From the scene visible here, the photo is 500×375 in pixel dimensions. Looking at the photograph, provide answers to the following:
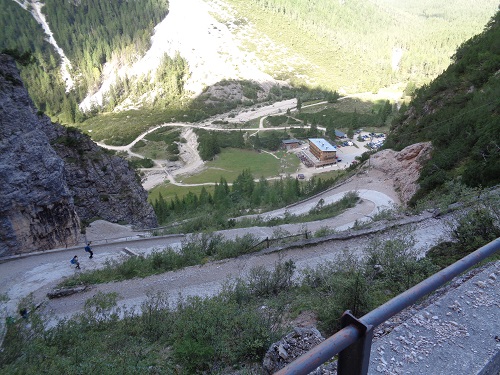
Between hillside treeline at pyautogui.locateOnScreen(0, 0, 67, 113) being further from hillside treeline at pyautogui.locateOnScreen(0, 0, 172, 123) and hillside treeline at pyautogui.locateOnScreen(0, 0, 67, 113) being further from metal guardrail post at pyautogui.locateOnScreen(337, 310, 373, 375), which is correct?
metal guardrail post at pyautogui.locateOnScreen(337, 310, 373, 375)

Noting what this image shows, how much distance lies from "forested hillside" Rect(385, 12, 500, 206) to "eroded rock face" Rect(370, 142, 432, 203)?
1.07 metres

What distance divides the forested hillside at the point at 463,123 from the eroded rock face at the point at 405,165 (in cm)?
107

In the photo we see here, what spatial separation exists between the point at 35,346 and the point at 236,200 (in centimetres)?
3573

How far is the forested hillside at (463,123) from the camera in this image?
50.1ft

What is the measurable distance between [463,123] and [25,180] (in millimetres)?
27358

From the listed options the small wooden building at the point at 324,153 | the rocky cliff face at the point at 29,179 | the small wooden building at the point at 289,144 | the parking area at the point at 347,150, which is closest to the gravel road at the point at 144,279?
the rocky cliff face at the point at 29,179

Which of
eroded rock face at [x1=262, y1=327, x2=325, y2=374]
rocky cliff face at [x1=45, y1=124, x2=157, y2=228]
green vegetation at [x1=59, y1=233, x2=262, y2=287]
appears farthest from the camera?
rocky cliff face at [x1=45, y1=124, x2=157, y2=228]

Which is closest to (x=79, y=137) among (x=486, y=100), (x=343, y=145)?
(x=486, y=100)

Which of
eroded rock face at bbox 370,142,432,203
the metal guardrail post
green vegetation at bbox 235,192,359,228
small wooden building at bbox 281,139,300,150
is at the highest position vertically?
the metal guardrail post

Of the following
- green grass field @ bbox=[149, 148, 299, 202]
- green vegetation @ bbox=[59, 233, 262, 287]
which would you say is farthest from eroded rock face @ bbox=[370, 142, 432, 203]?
green grass field @ bbox=[149, 148, 299, 202]

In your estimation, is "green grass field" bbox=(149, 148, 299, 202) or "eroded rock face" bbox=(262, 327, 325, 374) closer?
"eroded rock face" bbox=(262, 327, 325, 374)

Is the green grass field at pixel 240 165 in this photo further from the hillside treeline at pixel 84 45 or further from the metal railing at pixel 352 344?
the metal railing at pixel 352 344

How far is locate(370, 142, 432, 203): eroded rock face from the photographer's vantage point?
75.6 ft

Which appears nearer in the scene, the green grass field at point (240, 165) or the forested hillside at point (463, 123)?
the forested hillside at point (463, 123)
